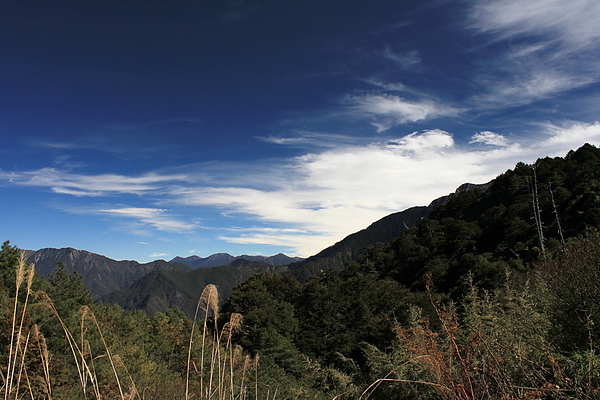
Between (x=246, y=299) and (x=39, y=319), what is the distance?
71.6 ft

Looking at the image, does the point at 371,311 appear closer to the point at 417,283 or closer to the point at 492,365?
the point at 417,283

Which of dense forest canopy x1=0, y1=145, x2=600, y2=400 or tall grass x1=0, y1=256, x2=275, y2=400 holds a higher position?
tall grass x1=0, y1=256, x2=275, y2=400

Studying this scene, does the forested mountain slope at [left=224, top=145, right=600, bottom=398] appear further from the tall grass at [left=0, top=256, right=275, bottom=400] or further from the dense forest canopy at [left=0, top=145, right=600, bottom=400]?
the tall grass at [left=0, top=256, right=275, bottom=400]

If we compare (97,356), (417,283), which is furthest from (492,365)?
(417,283)

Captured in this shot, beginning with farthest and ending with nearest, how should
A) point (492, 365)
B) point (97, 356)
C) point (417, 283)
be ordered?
point (417, 283) < point (97, 356) < point (492, 365)

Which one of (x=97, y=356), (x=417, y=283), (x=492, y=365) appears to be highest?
(x=97, y=356)

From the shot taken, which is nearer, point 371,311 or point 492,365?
point 492,365

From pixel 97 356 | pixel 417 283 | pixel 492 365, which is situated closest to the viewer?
pixel 492 365

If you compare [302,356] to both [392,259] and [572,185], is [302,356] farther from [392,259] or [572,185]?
[572,185]

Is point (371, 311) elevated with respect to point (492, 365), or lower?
lower

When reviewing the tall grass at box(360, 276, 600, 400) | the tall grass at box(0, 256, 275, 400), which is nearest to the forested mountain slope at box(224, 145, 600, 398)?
the tall grass at box(360, 276, 600, 400)

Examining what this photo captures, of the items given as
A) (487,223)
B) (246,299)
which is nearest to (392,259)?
(487,223)

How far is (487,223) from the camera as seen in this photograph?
5056cm

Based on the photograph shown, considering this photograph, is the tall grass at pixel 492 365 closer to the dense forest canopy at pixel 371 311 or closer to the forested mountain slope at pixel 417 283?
the dense forest canopy at pixel 371 311
